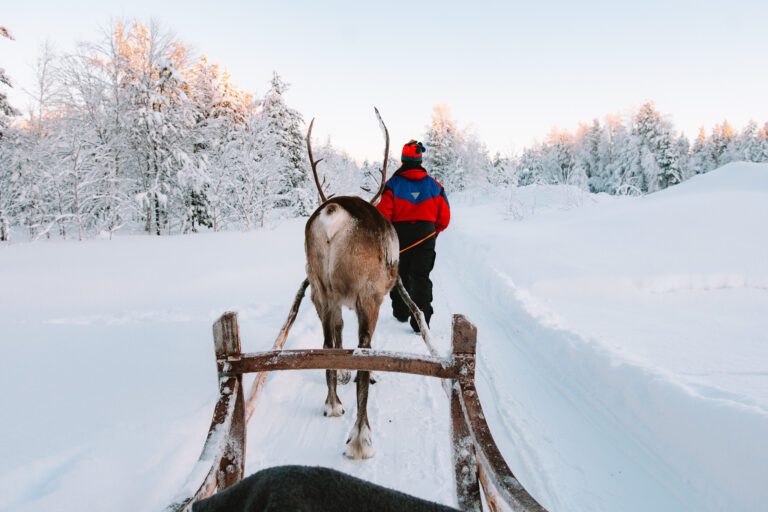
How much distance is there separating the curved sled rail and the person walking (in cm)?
315

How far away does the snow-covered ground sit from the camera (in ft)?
8.04

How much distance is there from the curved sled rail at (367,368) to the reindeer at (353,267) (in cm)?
83

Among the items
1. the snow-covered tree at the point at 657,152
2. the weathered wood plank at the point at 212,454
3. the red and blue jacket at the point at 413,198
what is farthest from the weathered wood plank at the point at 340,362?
the snow-covered tree at the point at 657,152

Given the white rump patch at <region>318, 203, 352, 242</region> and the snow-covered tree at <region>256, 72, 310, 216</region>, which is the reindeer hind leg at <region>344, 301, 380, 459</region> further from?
the snow-covered tree at <region>256, 72, 310, 216</region>

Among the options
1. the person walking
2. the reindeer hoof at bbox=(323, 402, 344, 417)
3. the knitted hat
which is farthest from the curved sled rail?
the knitted hat

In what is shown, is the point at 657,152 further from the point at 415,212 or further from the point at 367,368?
the point at 367,368

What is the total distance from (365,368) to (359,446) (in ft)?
3.47

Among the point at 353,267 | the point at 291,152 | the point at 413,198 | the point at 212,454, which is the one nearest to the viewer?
the point at 212,454

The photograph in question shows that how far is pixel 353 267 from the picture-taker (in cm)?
285

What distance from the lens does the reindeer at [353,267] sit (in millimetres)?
2740

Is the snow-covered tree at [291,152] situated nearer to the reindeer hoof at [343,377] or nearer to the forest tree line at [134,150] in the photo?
the forest tree line at [134,150]

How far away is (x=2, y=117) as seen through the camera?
713 inches

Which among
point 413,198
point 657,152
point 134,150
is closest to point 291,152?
point 134,150

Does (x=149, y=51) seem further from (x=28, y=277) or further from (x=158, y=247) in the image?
(x=28, y=277)
